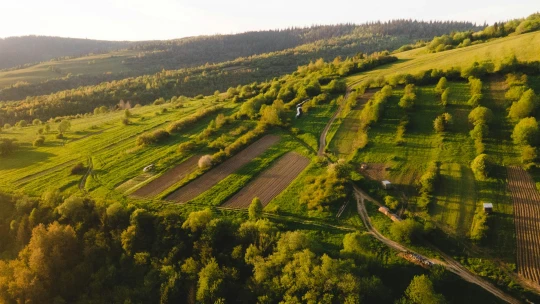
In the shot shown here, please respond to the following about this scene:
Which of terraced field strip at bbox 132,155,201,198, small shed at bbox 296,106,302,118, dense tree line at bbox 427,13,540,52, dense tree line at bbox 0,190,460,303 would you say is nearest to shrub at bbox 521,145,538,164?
dense tree line at bbox 0,190,460,303

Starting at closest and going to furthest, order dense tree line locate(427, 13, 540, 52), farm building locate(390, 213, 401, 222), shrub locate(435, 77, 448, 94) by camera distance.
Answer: farm building locate(390, 213, 401, 222)
shrub locate(435, 77, 448, 94)
dense tree line locate(427, 13, 540, 52)

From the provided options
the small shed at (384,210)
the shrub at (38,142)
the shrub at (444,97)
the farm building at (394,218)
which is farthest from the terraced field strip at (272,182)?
the shrub at (38,142)

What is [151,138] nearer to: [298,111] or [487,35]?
[298,111]

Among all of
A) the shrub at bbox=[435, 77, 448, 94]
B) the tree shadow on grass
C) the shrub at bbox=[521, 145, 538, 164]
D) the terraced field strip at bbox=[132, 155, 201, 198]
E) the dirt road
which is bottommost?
the dirt road

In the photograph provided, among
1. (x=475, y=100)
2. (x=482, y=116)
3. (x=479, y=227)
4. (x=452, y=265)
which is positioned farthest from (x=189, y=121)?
(x=479, y=227)

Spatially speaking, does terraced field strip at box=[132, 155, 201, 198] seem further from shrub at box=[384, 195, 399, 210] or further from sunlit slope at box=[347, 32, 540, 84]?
sunlit slope at box=[347, 32, 540, 84]

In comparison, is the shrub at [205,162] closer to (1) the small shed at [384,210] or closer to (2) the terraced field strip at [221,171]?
(2) the terraced field strip at [221,171]

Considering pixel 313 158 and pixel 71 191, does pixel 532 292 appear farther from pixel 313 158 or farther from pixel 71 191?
pixel 71 191
